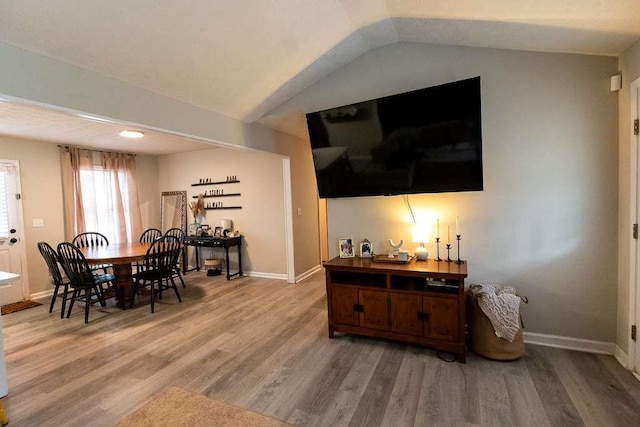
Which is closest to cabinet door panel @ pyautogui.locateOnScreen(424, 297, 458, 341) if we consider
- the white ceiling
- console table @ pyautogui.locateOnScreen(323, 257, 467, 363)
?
console table @ pyautogui.locateOnScreen(323, 257, 467, 363)

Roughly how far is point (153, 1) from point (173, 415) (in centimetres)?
261

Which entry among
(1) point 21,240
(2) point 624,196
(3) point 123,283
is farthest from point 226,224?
(2) point 624,196

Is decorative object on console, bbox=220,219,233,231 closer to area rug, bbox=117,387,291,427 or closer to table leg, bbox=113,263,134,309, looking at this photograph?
table leg, bbox=113,263,134,309

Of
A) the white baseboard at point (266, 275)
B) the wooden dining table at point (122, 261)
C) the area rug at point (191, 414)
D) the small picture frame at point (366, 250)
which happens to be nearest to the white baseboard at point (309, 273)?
the white baseboard at point (266, 275)

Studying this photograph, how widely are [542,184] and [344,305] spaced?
6.72 feet

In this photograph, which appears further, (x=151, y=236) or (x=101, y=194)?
(x=151, y=236)

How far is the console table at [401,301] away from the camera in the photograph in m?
2.38

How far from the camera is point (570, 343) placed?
8.14 feet

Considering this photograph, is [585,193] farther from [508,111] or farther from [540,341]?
[540,341]

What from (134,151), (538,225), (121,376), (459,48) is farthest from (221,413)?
(134,151)

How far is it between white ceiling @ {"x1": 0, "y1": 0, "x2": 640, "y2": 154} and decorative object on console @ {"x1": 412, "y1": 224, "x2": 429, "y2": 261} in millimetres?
1698

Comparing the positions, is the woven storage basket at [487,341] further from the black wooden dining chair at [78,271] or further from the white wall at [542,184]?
the black wooden dining chair at [78,271]

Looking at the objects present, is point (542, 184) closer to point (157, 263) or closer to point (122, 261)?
point (157, 263)

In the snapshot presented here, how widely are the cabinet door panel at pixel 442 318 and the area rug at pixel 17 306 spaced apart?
16.7ft
